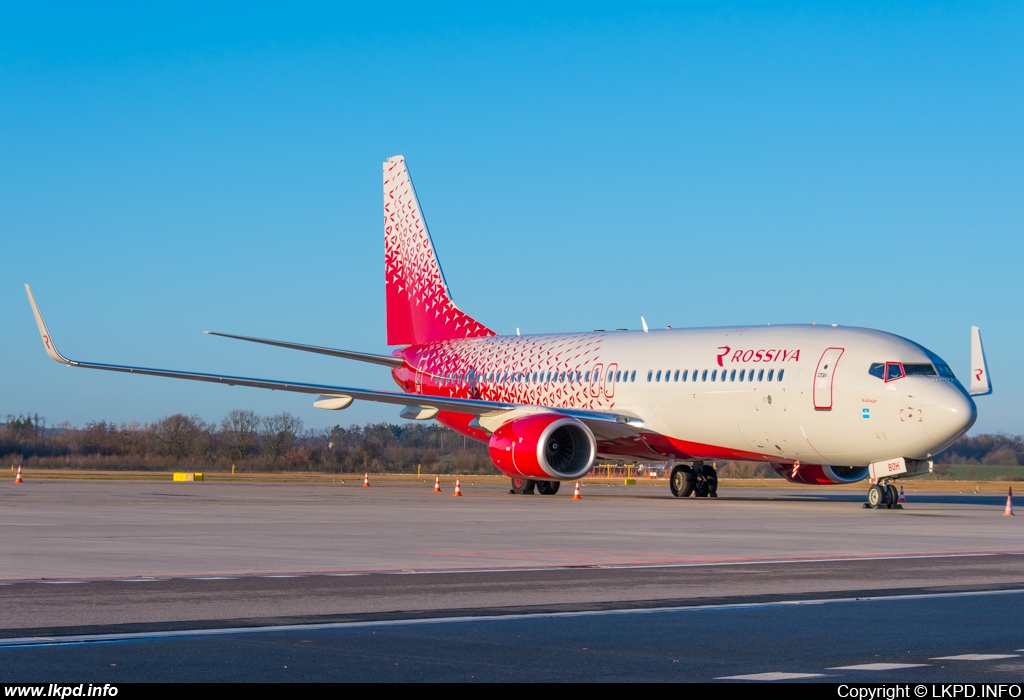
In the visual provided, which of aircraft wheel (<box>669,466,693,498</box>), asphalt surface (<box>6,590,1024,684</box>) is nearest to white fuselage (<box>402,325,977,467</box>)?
aircraft wheel (<box>669,466,693,498</box>)

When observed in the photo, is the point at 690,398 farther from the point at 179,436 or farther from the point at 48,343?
the point at 179,436

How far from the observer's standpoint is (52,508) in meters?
25.2

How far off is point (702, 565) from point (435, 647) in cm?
683

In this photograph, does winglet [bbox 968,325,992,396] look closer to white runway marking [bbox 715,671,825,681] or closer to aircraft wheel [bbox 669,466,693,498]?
aircraft wheel [bbox 669,466,693,498]

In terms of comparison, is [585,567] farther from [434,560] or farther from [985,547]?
[985,547]

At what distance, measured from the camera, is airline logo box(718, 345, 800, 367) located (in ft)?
98.5

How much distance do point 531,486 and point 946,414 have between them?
12201mm

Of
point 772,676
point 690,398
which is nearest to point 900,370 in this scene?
point 690,398

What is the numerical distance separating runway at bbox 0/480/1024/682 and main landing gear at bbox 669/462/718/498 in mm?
11189

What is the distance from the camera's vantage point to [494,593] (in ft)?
40.0
